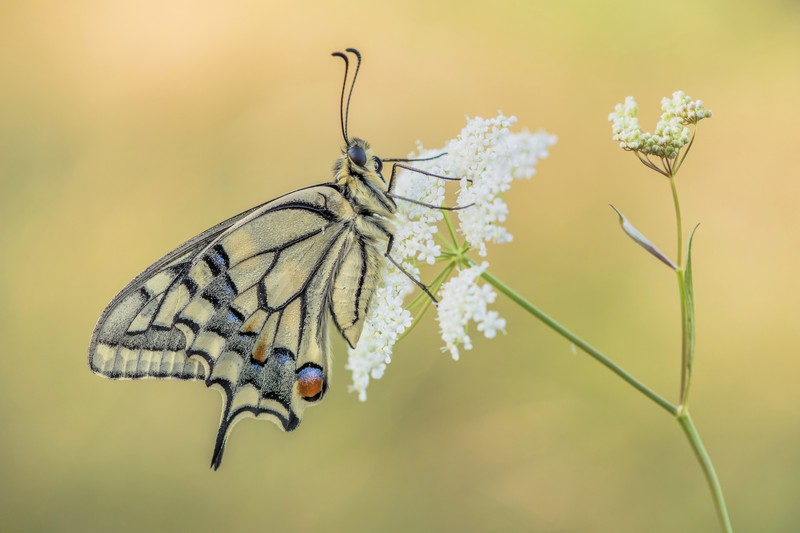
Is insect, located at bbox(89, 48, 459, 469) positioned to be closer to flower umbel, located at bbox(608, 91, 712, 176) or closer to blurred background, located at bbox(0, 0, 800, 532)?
flower umbel, located at bbox(608, 91, 712, 176)

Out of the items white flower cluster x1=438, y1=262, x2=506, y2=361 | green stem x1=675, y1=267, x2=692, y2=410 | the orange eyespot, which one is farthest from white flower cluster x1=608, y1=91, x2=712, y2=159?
the orange eyespot

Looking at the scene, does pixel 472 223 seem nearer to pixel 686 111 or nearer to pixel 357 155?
pixel 357 155

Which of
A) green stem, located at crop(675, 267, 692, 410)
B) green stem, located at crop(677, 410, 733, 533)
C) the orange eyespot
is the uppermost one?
green stem, located at crop(675, 267, 692, 410)

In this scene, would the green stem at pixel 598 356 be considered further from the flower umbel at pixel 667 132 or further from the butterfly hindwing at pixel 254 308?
the butterfly hindwing at pixel 254 308

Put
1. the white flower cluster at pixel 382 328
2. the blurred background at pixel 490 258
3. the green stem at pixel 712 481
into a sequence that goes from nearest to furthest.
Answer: the green stem at pixel 712 481, the white flower cluster at pixel 382 328, the blurred background at pixel 490 258

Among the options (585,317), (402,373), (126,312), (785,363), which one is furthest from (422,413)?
(126,312)

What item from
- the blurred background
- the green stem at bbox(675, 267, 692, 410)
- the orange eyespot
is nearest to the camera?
the green stem at bbox(675, 267, 692, 410)

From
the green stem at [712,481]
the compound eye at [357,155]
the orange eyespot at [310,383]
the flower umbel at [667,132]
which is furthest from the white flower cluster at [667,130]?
the orange eyespot at [310,383]
